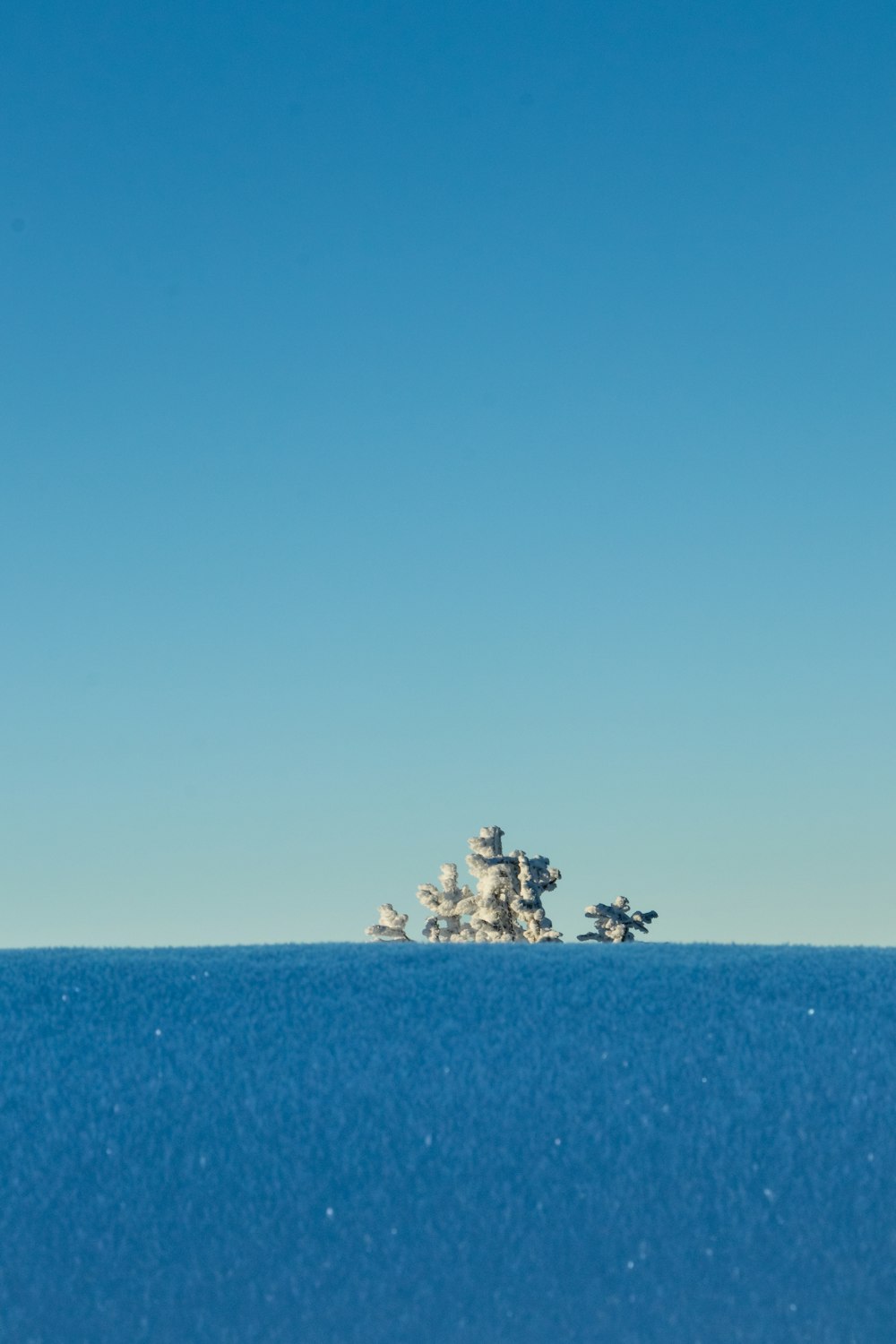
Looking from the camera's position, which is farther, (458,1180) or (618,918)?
(618,918)

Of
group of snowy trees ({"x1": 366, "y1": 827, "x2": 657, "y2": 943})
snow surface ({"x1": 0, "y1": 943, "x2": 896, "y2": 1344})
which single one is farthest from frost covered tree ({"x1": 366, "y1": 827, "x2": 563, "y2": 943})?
snow surface ({"x1": 0, "y1": 943, "x2": 896, "y2": 1344})

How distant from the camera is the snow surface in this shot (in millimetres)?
1995

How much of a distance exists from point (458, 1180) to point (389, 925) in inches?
269

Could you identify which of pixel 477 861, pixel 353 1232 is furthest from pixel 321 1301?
pixel 477 861

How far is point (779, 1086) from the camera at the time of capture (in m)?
2.10

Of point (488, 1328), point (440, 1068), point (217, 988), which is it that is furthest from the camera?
point (217, 988)

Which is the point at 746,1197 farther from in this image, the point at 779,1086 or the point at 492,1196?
the point at 492,1196

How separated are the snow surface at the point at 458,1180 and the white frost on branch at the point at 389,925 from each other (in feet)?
21.5

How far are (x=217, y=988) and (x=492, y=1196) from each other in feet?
1.90

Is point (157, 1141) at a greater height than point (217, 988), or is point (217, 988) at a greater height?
point (217, 988)

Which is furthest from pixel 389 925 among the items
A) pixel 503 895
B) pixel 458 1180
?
pixel 458 1180

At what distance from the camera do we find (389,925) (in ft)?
28.9

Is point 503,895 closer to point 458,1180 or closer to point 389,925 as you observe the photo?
point 389,925

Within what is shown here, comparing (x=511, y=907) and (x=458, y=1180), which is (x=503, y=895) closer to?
(x=511, y=907)
